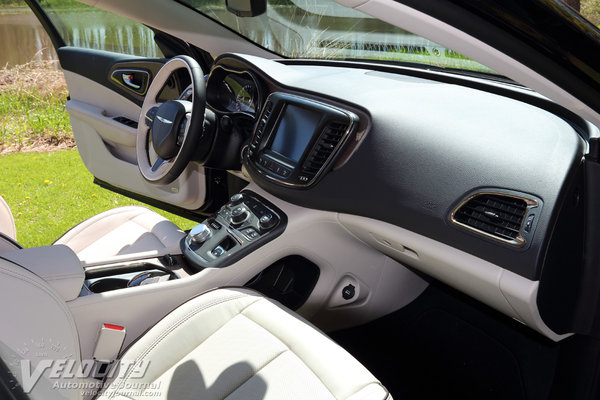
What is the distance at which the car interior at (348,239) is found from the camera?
1.20 metres

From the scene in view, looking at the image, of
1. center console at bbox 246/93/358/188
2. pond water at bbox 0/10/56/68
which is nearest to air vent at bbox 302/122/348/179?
center console at bbox 246/93/358/188

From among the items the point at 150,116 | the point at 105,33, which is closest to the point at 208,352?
the point at 150,116

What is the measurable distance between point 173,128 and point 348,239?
724 mm

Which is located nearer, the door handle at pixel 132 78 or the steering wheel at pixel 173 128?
the steering wheel at pixel 173 128

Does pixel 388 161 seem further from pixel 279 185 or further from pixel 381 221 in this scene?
pixel 279 185

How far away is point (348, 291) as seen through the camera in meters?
2.02

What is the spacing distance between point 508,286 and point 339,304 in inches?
29.2

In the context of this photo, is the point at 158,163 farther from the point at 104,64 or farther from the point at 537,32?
the point at 537,32

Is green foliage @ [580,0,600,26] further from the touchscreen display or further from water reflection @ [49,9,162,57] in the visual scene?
water reflection @ [49,9,162,57]

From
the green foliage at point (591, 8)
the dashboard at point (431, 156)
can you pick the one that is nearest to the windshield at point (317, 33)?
the dashboard at point (431, 156)

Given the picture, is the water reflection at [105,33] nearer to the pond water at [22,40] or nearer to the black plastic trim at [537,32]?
the black plastic trim at [537,32]

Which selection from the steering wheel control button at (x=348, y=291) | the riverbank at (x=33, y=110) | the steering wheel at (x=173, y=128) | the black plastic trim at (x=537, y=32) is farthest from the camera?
the riverbank at (x=33, y=110)

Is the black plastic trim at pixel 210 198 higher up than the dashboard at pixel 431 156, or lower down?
lower down

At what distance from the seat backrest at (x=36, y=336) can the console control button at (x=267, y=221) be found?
0.74m
